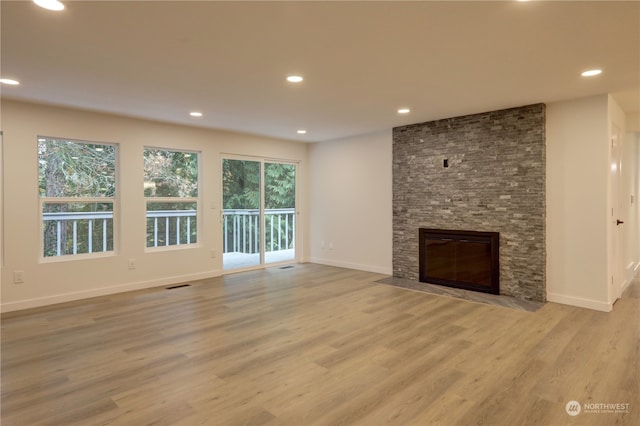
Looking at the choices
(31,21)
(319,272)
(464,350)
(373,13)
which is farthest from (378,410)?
(319,272)

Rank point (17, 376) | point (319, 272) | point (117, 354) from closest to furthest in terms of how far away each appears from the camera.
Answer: point (17, 376) < point (117, 354) < point (319, 272)

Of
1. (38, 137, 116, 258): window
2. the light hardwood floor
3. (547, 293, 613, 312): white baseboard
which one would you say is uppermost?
(38, 137, 116, 258): window

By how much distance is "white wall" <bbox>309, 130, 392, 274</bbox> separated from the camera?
5.88m

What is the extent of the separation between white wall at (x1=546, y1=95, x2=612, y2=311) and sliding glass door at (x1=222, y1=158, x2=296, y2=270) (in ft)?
14.0

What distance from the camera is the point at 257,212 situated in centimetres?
643

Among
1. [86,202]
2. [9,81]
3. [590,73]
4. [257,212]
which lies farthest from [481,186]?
[9,81]

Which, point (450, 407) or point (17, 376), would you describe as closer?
point (450, 407)

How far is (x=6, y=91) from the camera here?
12.0ft

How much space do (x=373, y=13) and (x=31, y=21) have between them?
6.84ft

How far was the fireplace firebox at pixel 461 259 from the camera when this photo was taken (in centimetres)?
459

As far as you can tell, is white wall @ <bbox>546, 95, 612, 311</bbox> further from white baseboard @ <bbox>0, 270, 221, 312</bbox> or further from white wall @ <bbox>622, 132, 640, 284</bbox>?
white baseboard @ <bbox>0, 270, 221, 312</bbox>

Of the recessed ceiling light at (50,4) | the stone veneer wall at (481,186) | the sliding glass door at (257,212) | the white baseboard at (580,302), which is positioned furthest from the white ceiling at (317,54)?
the white baseboard at (580,302)

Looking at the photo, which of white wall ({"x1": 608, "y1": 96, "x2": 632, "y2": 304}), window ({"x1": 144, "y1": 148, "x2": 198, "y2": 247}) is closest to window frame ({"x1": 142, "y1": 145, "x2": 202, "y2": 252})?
window ({"x1": 144, "y1": 148, "x2": 198, "y2": 247})

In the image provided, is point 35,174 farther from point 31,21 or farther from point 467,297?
point 467,297
